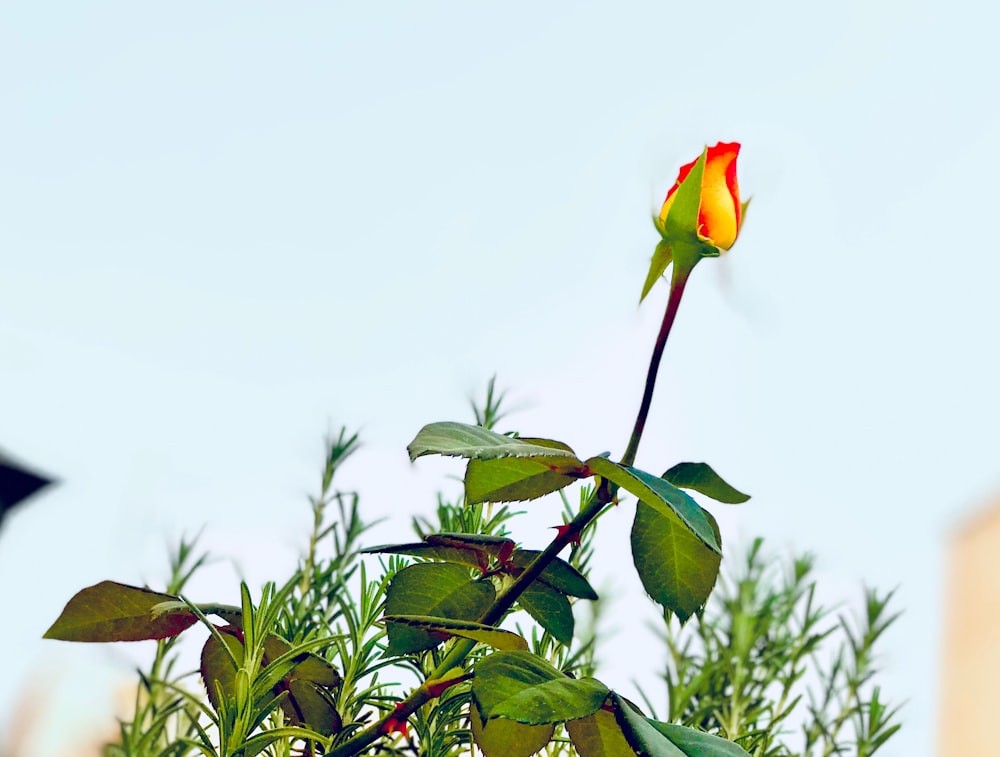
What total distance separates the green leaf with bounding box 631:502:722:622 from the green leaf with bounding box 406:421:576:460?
44 millimetres

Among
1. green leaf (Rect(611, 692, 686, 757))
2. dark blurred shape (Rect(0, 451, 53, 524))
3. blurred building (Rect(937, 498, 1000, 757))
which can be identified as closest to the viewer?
green leaf (Rect(611, 692, 686, 757))

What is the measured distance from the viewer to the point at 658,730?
0.90ft

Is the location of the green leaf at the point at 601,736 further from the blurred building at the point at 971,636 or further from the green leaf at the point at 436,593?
the blurred building at the point at 971,636

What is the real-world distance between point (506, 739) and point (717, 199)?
0.19 m

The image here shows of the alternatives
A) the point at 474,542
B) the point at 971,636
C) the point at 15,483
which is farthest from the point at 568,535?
the point at 971,636

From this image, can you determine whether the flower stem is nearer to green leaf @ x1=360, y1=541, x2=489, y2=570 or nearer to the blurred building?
green leaf @ x1=360, y1=541, x2=489, y2=570

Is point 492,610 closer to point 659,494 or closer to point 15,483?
point 659,494

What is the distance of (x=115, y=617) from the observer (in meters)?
0.33

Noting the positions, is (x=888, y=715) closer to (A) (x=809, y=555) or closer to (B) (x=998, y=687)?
(A) (x=809, y=555)

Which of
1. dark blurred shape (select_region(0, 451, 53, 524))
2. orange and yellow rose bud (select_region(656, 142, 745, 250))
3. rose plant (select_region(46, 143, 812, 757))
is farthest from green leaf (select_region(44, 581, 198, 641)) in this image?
dark blurred shape (select_region(0, 451, 53, 524))

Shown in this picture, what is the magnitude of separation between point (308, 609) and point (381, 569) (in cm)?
8

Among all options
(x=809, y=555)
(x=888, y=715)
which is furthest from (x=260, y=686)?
(x=809, y=555)

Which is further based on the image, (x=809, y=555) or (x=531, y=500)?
(x=809, y=555)

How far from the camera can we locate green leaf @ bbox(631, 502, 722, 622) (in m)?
0.32
